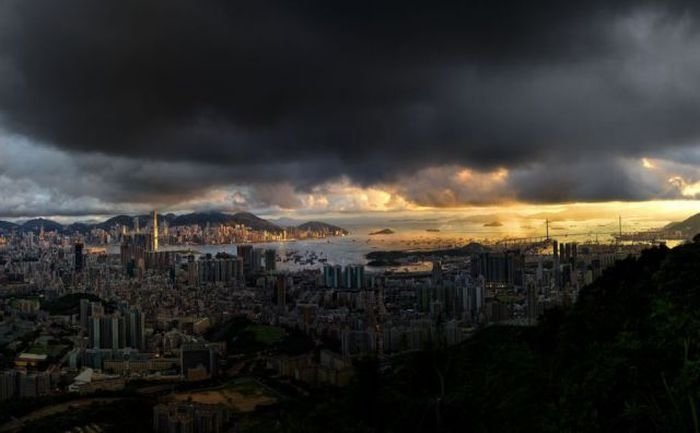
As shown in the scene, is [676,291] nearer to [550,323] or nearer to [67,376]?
[550,323]

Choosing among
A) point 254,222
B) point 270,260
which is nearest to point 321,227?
point 270,260

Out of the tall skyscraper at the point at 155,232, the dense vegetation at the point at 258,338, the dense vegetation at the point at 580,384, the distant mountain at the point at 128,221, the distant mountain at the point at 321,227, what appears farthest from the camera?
the distant mountain at the point at 128,221

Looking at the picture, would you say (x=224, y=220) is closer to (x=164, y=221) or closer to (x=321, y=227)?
(x=164, y=221)

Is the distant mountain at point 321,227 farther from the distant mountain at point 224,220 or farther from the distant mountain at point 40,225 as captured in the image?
the distant mountain at point 40,225

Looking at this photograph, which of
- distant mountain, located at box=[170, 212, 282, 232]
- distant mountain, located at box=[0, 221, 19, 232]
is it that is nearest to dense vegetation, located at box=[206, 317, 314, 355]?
distant mountain, located at box=[170, 212, 282, 232]

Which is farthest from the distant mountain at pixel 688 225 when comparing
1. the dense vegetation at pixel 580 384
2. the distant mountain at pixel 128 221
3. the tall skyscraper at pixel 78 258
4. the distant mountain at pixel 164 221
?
the distant mountain at pixel 128 221

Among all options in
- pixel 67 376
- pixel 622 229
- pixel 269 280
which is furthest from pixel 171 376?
pixel 269 280
